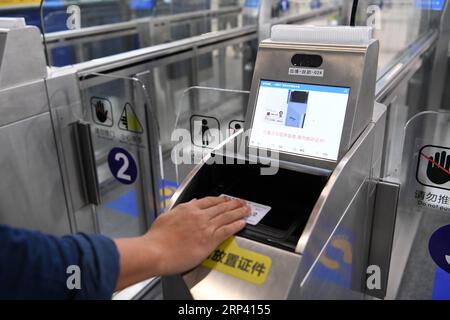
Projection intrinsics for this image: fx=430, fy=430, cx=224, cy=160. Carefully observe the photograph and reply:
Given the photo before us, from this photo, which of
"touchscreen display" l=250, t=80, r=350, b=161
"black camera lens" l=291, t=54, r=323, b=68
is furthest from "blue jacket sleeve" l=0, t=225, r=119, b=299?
"black camera lens" l=291, t=54, r=323, b=68

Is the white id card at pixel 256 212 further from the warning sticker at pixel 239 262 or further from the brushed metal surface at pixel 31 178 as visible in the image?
the brushed metal surface at pixel 31 178

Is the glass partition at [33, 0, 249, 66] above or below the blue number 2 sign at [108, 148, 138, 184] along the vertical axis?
above

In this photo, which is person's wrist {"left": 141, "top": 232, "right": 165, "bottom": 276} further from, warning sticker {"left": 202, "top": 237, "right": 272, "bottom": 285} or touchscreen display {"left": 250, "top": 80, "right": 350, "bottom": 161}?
touchscreen display {"left": 250, "top": 80, "right": 350, "bottom": 161}

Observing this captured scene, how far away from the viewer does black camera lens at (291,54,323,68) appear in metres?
0.84

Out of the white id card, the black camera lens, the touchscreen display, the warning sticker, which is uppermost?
the black camera lens

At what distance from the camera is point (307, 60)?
2.78 feet

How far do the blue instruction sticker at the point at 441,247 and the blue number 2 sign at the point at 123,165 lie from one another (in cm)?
97

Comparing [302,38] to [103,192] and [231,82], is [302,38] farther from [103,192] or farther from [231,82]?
[231,82]

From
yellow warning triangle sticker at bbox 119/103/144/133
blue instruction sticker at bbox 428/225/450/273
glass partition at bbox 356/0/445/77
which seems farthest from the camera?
glass partition at bbox 356/0/445/77

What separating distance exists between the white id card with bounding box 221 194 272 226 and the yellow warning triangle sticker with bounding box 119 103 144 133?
0.67m

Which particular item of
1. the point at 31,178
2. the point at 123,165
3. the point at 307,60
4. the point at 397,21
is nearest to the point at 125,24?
the point at 123,165
